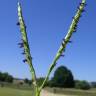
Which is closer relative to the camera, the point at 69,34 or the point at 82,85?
the point at 69,34

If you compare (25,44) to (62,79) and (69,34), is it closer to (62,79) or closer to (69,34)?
(69,34)

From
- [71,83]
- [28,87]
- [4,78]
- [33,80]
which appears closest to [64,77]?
[71,83]

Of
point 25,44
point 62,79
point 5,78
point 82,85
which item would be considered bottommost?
point 25,44

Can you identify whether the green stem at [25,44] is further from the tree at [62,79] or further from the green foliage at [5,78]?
the green foliage at [5,78]

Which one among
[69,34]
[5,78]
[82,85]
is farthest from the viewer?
[5,78]

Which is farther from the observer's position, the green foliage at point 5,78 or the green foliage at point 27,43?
the green foliage at point 5,78

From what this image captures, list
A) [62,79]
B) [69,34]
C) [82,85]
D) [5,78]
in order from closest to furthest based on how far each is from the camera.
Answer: [69,34], [62,79], [82,85], [5,78]

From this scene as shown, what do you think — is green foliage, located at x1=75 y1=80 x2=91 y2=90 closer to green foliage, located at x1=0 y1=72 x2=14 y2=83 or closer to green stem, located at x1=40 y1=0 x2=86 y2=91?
green foliage, located at x1=0 y1=72 x2=14 y2=83

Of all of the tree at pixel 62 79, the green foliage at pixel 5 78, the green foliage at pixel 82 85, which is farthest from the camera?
the green foliage at pixel 5 78

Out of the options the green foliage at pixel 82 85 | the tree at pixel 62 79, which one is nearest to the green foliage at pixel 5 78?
the green foliage at pixel 82 85

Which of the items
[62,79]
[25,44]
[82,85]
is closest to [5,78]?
[82,85]
